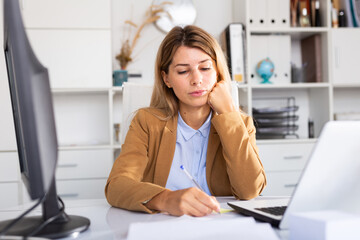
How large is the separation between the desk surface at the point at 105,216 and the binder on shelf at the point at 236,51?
5.42ft

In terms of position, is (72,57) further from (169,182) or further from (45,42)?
(169,182)

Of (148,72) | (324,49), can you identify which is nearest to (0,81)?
(148,72)

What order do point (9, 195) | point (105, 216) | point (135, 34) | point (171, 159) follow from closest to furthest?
1. point (105, 216)
2. point (171, 159)
3. point (9, 195)
4. point (135, 34)

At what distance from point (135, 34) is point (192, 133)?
1634mm

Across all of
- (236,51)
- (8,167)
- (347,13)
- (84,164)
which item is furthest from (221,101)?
(347,13)

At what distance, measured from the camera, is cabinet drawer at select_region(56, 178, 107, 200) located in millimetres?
2480

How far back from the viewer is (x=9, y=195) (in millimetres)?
2416

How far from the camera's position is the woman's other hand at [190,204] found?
831 millimetres

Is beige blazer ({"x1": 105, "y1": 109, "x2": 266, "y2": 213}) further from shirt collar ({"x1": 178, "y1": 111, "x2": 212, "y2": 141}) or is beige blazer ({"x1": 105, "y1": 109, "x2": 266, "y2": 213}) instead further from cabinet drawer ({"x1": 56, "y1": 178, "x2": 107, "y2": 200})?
cabinet drawer ({"x1": 56, "y1": 178, "x2": 107, "y2": 200})

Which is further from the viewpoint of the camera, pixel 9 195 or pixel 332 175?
pixel 9 195

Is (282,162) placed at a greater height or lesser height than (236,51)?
lesser

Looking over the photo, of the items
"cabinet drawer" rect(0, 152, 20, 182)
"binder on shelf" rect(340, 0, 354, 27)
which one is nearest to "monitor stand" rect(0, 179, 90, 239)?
"cabinet drawer" rect(0, 152, 20, 182)

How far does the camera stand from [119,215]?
90 cm

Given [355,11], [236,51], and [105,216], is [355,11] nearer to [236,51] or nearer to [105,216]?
[236,51]
